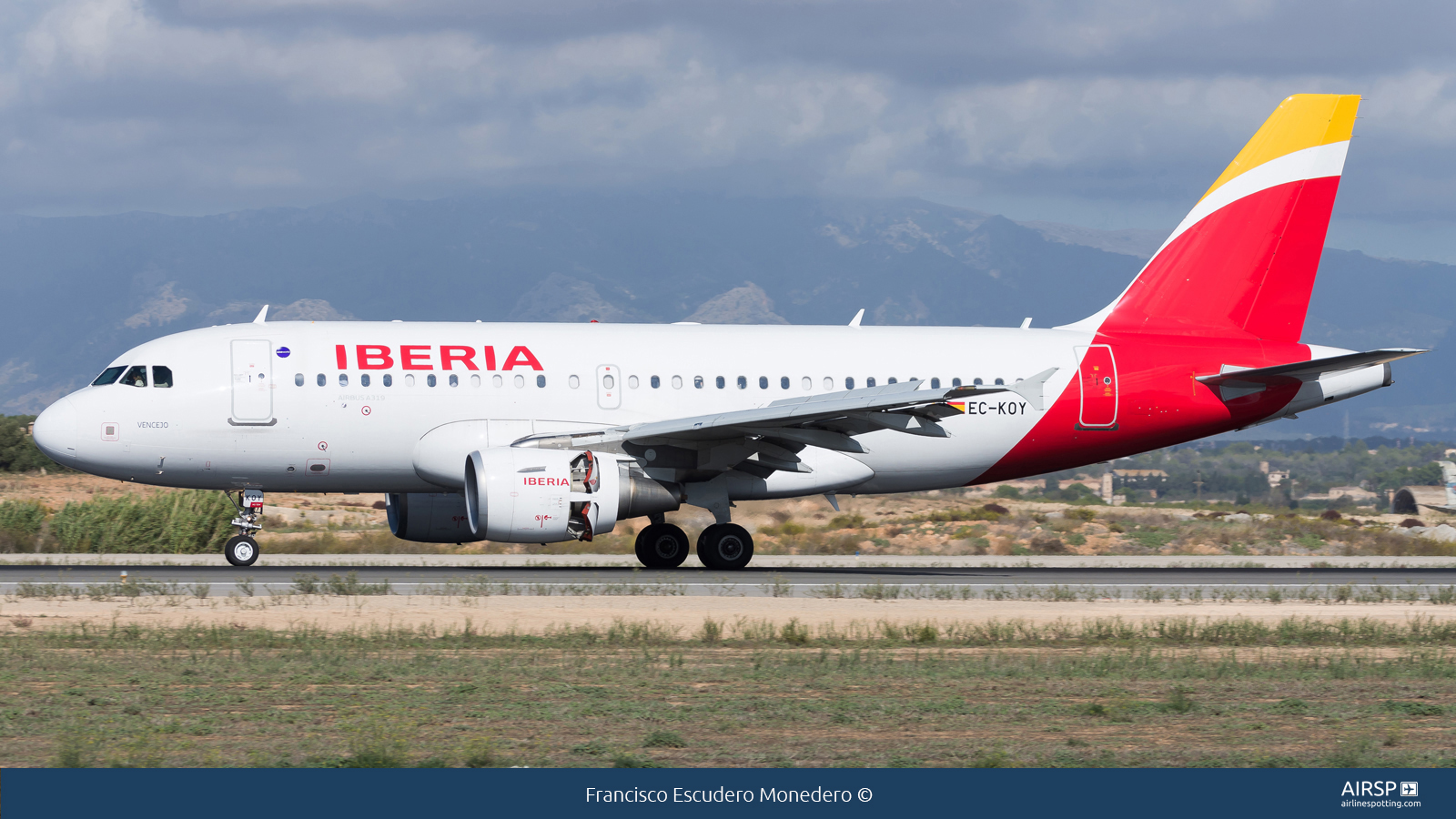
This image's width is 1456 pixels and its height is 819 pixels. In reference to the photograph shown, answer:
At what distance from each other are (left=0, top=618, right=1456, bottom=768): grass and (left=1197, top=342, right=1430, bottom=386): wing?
29.2 feet

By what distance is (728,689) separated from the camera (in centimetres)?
1232

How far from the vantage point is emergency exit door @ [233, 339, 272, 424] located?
23547 millimetres

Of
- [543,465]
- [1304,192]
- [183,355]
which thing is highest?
[1304,192]

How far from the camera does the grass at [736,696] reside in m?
9.55

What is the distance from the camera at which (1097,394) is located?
26.1m

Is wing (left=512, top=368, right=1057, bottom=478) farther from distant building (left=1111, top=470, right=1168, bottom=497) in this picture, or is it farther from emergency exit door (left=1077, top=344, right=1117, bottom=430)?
distant building (left=1111, top=470, right=1168, bottom=497)

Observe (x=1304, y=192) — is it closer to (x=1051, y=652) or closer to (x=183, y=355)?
(x=1051, y=652)

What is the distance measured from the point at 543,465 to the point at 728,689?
1030 cm

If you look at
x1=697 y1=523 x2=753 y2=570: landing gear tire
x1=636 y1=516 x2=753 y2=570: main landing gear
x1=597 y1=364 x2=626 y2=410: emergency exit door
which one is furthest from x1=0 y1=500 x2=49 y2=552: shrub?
x1=697 y1=523 x2=753 y2=570: landing gear tire

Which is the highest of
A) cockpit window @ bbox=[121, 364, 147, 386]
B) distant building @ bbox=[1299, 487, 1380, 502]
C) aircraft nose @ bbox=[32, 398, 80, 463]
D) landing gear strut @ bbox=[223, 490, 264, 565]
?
cockpit window @ bbox=[121, 364, 147, 386]

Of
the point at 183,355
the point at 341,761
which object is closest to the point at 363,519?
the point at 183,355

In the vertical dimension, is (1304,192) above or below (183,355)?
above

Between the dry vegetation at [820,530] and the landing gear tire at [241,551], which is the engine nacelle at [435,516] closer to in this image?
the landing gear tire at [241,551]

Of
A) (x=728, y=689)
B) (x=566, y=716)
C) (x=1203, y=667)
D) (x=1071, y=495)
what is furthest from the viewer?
(x=1071, y=495)
